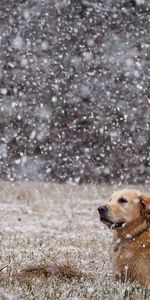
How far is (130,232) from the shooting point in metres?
6.72

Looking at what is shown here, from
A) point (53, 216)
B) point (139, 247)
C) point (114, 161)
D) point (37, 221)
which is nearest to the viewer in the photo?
point (139, 247)

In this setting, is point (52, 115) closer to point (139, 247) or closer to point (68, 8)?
point (68, 8)

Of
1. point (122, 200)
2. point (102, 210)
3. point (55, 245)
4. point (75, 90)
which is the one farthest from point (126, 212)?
point (75, 90)

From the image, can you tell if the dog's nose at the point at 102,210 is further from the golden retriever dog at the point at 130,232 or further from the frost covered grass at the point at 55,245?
the frost covered grass at the point at 55,245

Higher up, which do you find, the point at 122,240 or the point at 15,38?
the point at 122,240

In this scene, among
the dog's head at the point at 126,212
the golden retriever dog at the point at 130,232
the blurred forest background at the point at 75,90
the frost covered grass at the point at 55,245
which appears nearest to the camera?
the frost covered grass at the point at 55,245

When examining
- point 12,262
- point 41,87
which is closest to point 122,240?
point 12,262

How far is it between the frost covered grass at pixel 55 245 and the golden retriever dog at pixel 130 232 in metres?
0.27

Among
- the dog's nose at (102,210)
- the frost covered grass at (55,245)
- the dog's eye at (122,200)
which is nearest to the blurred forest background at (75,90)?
the frost covered grass at (55,245)

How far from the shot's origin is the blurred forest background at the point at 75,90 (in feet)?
81.3

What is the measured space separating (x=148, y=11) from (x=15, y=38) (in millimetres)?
5695

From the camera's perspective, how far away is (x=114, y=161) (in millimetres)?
24781

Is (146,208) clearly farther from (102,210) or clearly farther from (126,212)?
(102,210)

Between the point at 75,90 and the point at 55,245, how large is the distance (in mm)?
16115
